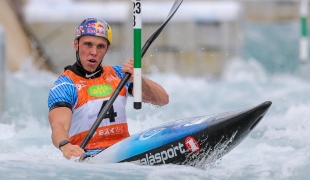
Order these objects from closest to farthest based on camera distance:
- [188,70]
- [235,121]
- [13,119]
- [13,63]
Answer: [235,121]
[13,119]
[13,63]
[188,70]

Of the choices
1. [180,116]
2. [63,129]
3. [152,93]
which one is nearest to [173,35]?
[180,116]

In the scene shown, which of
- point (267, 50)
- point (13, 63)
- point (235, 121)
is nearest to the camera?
point (235, 121)

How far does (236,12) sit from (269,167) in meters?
8.47

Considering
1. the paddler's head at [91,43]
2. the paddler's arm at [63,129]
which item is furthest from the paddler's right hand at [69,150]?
the paddler's head at [91,43]

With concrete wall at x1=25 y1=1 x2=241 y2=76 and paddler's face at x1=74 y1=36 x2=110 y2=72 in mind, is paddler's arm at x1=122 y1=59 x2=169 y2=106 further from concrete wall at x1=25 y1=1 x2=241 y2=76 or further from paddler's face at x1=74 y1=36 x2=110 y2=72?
concrete wall at x1=25 y1=1 x2=241 y2=76

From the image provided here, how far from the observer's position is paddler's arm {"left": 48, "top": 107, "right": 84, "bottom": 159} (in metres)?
4.63

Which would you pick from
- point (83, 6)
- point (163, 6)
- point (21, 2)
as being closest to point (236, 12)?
point (163, 6)

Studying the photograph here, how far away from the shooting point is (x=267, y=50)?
48.5ft

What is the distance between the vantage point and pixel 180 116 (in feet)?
27.5

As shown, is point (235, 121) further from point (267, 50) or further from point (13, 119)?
point (267, 50)

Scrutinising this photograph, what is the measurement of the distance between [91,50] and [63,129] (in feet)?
1.81

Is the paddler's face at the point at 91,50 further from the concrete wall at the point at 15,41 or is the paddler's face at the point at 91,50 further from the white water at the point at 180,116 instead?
the concrete wall at the point at 15,41

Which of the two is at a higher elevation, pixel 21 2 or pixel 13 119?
pixel 21 2

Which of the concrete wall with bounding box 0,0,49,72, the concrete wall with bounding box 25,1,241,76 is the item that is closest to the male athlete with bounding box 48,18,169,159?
the concrete wall with bounding box 0,0,49,72
